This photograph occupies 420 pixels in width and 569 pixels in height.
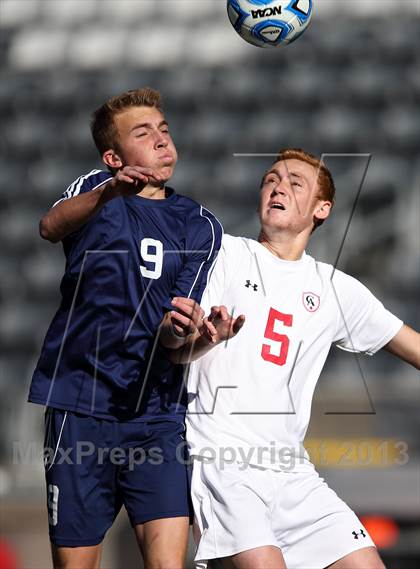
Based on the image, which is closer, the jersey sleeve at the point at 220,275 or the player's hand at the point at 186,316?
the player's hand at the point at 186,316

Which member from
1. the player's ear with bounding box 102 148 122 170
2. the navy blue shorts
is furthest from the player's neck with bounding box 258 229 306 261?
the navy blue shorts

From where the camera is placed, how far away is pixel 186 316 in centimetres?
329

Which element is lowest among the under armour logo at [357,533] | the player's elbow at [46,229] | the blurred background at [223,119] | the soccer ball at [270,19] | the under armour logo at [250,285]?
the under armour logo at [357,533]

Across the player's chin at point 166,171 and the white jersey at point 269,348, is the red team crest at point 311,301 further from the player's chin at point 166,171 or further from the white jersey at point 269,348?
the player's chin at point 166,171

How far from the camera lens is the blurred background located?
8672mm

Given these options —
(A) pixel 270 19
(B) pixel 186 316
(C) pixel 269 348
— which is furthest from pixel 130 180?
(A) pixel 270 19

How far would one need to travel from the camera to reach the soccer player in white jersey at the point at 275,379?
3.46m

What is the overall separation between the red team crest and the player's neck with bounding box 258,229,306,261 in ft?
0.50

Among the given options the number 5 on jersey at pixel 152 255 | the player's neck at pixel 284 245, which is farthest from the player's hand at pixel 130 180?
the player's neck at pixel 284 245

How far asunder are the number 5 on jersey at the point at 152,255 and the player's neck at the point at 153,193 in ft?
0.65

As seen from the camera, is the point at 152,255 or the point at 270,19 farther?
the point at 270,19

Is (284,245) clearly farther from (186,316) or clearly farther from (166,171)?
(186,316)

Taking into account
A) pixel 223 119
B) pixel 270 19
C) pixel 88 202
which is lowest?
pixel 88 202

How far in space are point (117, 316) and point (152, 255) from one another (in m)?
0.25
